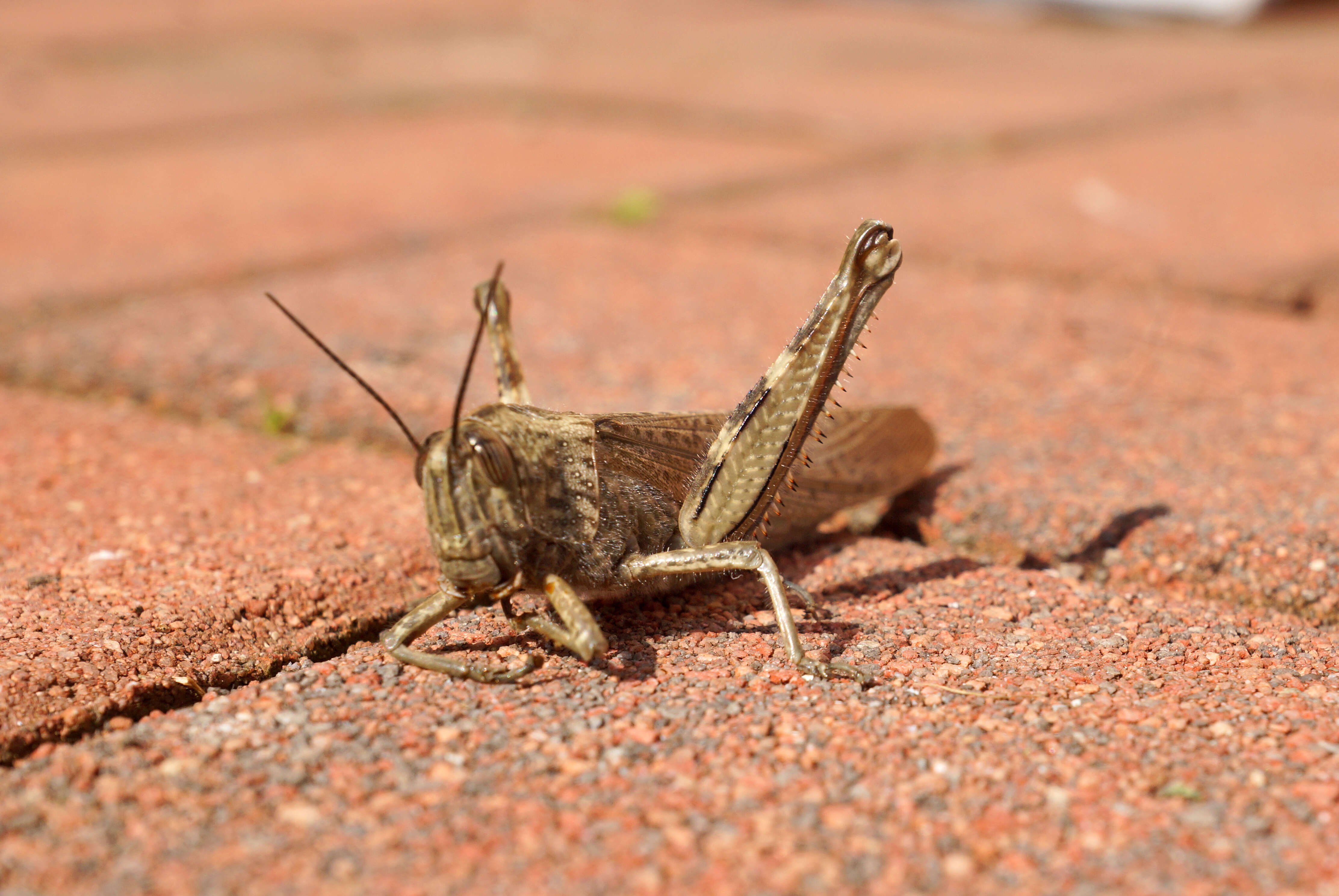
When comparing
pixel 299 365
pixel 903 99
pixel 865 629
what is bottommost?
pixel 865 629

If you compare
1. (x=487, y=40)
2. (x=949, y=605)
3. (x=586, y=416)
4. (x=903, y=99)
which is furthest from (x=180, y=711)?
(x=487, y=40)

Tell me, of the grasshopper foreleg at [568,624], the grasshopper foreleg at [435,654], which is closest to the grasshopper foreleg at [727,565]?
the grasshopper foreleg at [568,624]

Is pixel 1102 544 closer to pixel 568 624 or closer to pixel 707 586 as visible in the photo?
pixel 707 586

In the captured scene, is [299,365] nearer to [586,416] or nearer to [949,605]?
[586,416]

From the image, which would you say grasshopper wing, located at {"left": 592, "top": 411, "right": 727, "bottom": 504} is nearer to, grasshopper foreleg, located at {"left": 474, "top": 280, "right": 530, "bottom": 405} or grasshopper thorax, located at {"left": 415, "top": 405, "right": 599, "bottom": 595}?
grasshopper thorax, located at {"left": 415, "top": 405, "right": 599, "bottom": 595}

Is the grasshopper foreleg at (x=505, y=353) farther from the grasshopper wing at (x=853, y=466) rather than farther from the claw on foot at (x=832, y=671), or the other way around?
the claw on foot at (x=832, y=671)

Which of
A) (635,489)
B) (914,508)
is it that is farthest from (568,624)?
(914,508)
